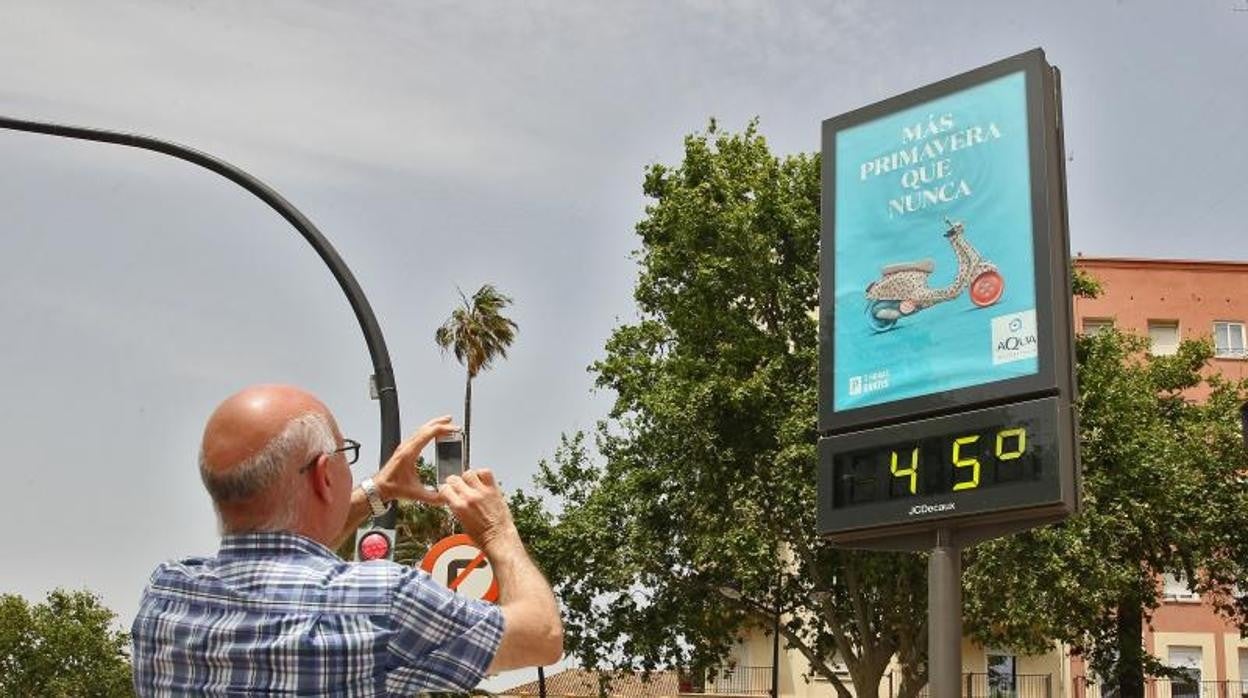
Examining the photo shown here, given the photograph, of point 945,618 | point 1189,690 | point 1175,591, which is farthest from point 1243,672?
point 945,618

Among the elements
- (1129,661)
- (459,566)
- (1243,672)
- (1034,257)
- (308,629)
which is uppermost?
(1034,257)

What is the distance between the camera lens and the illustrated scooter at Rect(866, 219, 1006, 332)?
52.0 ft

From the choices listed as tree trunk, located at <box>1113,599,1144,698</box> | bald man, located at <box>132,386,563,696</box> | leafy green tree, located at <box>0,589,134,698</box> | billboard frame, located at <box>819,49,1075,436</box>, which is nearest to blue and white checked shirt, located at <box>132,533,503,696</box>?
bald man, located at <box>132,386,563,696</box>

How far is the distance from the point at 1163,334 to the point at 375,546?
4373 cm

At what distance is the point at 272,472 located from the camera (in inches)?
103

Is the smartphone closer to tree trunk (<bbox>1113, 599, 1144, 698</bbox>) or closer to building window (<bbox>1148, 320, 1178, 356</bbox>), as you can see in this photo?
tree trunk (<bbox>1113, 599, 1144, 698</bbox>)

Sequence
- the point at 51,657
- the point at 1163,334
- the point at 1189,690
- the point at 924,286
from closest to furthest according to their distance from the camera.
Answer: the point at 924,286, the point at 1189,690, the point at 1163,334, the point at 51,657

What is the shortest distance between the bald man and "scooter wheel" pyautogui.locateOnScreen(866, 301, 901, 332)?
14.0 metres

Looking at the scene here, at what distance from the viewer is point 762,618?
1428 inches

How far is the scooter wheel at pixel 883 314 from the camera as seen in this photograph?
16.5 m

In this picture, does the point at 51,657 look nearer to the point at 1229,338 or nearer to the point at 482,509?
the point at 1229,338

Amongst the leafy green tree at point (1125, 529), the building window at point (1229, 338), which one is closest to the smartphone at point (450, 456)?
the leafy green tree at point (1125, 529)

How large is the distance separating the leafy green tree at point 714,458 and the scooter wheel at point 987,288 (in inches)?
629

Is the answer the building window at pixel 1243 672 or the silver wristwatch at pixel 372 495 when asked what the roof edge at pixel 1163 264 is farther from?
the silver wristwatch at pixel 372 495
